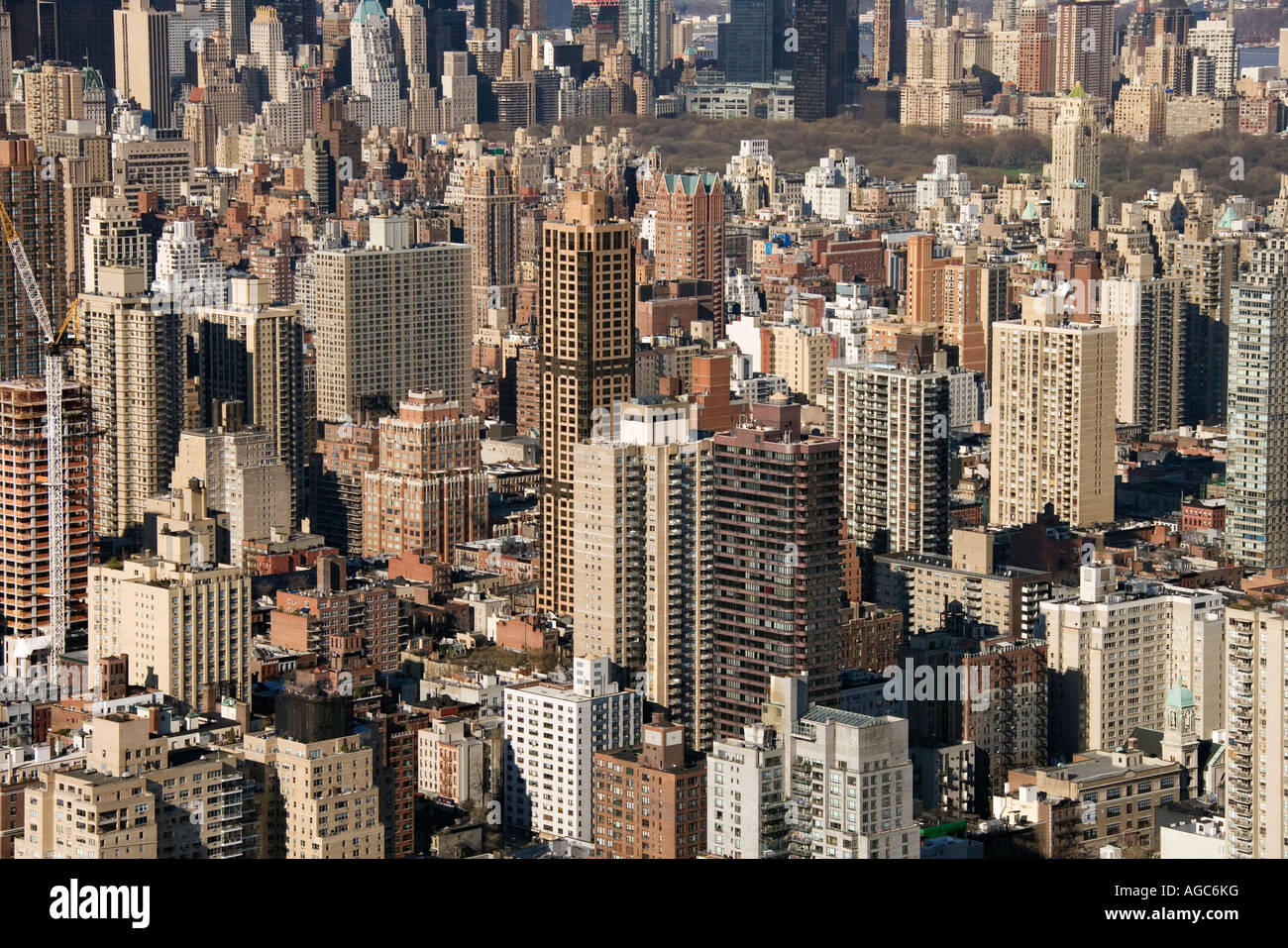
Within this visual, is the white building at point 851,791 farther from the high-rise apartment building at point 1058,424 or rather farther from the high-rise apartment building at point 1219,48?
the high-rise apartment building at point 1219,48

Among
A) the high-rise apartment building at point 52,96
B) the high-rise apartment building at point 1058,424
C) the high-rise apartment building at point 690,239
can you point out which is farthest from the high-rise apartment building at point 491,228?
the high-rise apartment building at point 1058,424

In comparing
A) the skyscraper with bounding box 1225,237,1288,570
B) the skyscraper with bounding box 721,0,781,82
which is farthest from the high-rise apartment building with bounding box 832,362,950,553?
the skyscraper with bounding box 721,0,781,82

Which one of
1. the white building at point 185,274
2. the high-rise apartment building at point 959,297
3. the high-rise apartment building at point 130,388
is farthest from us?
the high-rise apartment building at point 959,297

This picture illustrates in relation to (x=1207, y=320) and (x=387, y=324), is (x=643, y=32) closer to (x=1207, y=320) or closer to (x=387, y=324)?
(x=1207, y=320)

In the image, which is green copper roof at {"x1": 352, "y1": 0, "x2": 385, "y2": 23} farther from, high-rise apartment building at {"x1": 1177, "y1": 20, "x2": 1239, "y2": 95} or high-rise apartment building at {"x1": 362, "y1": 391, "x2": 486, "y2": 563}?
high-rise apartment building at {"x1": 362, "y1": 391, "x2": 486, "y2": 563}

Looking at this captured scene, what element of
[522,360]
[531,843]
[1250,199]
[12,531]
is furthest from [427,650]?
[1250,199]
